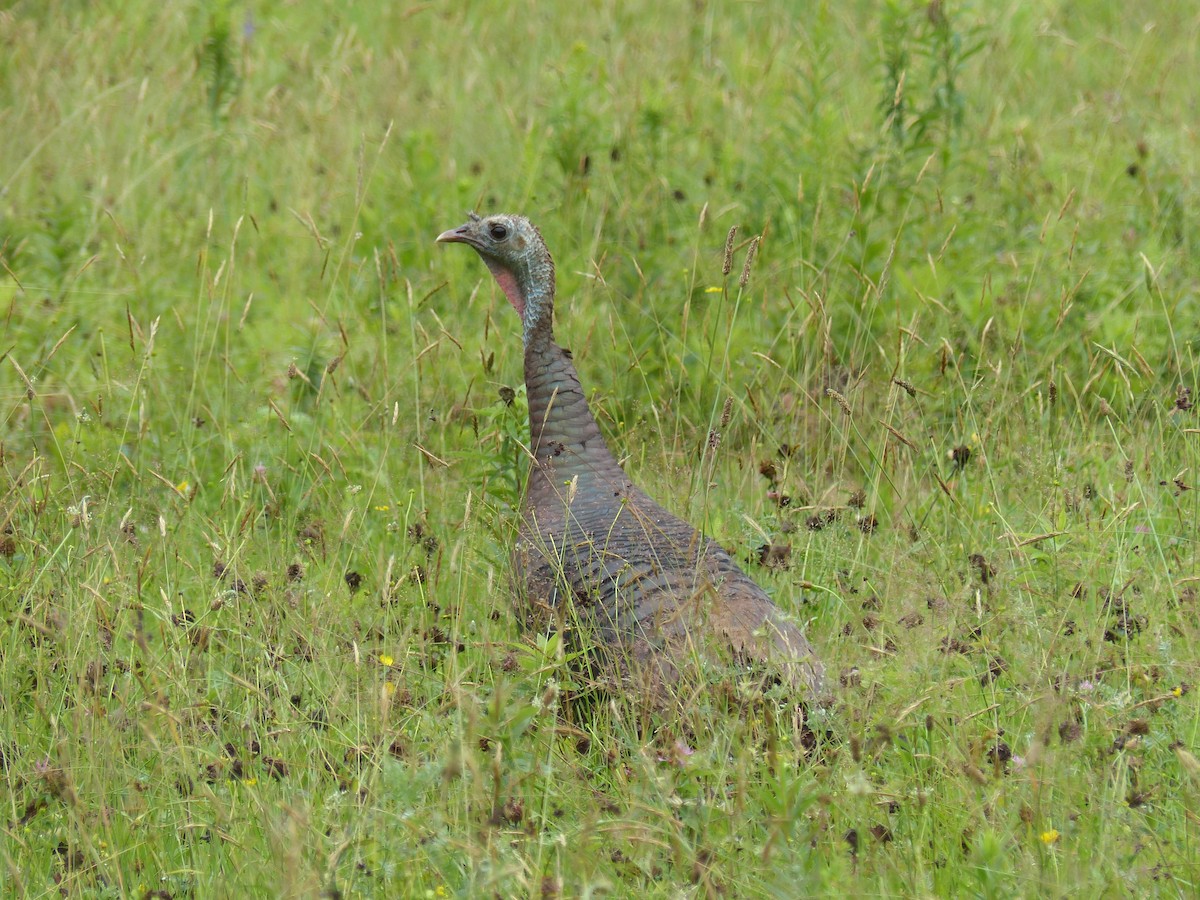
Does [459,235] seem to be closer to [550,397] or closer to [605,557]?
[550,397]

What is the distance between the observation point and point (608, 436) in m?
4.83

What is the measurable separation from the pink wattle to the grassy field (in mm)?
230

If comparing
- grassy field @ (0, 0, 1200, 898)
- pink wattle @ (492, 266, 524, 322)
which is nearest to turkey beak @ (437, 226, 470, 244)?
pink wattle @ (492, 266, 524, 322)

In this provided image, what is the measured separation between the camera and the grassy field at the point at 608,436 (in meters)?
2.78

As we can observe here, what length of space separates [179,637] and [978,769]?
187 centimetres

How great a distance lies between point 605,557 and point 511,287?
1130 millimetres

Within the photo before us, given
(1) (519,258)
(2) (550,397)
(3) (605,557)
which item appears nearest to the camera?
(3) (605,557)

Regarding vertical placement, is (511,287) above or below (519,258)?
below

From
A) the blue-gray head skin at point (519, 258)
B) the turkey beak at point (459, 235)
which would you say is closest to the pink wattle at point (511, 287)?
the blue-gray head skin at point (519, 258)

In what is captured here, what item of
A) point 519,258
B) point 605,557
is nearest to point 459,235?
point 519,258

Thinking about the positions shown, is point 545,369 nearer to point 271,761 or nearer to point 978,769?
point 271,761

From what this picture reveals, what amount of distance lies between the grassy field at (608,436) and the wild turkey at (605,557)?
16cm

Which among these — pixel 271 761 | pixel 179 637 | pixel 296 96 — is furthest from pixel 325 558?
pixel 296 96

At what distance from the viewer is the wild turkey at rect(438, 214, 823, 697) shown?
10.6ft
